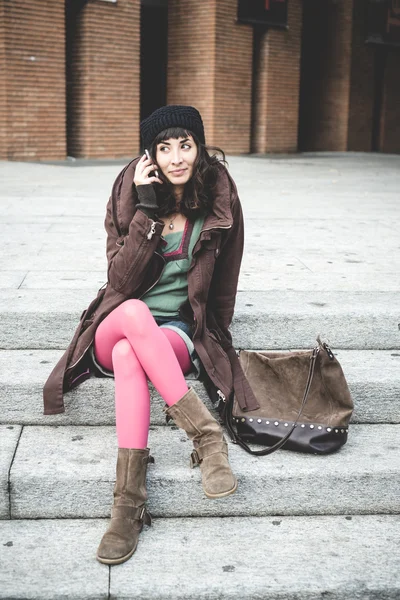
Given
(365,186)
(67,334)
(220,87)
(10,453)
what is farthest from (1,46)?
(10,453)

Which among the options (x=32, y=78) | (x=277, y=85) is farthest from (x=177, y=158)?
(x=277, y=85)

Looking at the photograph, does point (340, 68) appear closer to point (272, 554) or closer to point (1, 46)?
point (1, 46)

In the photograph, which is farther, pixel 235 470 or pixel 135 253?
pixel 135 253

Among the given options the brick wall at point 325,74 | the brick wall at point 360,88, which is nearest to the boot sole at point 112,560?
the brick wall at point 325,74

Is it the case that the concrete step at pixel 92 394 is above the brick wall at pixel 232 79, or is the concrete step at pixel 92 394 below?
below

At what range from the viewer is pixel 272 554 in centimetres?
275

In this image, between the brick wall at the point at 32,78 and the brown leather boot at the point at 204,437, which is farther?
the brick wall at the point at 32,78

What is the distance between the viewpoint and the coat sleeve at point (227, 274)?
332cm

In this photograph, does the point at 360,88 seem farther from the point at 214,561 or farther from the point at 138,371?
the point at 214,561

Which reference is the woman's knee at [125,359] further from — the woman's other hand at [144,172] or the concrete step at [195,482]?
the woman's other hand at [144,172]

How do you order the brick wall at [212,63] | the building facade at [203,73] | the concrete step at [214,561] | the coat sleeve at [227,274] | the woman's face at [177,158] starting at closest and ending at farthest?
the concrete step at [214,561], the woman's face at [177,158], the coat sleeve at [227,274], the building facade at [203,73], the brick wall at [212,63]

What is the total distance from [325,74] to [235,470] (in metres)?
19.1

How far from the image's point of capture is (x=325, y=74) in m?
20.5

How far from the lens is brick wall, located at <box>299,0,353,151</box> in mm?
19844
